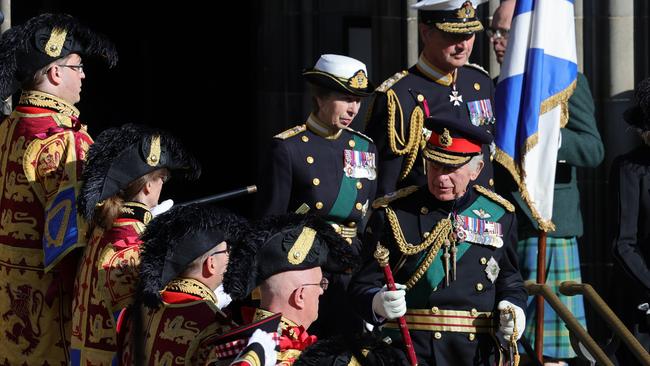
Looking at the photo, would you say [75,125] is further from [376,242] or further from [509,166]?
[509,166]

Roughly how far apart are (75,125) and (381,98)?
1684mm

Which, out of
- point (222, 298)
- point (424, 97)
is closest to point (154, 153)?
point (222, 298)

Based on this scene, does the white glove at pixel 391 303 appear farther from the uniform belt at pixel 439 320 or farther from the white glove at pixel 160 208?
the white glove at pixel 160 208

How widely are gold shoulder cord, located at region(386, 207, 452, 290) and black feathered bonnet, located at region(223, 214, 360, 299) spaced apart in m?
1.15

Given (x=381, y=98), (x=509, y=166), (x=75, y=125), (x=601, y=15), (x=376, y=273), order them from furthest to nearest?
(x=601, y=15)
(x=509, y=166)
(x=381, y=98)
(x=75, y=125)
(x=376, y=273)

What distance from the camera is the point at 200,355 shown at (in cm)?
711

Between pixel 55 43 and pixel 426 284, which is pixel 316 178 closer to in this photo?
pixel 55 43

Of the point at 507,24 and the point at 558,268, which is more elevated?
the point at 507,24

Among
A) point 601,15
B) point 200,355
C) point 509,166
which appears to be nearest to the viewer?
point 200,355

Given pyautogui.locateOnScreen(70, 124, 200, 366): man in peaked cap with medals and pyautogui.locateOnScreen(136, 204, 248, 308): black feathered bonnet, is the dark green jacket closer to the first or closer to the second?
pyautogui.locateOnScreen(70, 124, 200, 366): man in peaked cap with medals

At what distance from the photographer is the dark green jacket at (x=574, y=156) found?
10812 millimetres

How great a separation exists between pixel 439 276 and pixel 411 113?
5.71 ft

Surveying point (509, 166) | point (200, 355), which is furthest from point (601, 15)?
point (200, 355)

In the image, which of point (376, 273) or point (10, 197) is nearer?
point (376, 273)
